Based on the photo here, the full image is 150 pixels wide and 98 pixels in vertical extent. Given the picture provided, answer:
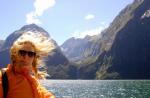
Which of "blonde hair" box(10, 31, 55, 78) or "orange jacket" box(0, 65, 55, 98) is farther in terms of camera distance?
"blonde hair" box(10, 31, 55, 78)

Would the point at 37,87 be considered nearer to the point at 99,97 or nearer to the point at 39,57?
the point at 39,57

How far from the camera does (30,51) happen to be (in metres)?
4.44

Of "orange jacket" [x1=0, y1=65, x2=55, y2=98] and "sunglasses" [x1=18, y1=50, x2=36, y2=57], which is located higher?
"sunglasses" [x1=18, y1=50, x2=36, y2=57]

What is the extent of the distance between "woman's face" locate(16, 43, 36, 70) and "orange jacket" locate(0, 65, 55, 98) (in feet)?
0.40

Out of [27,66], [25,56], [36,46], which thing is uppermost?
[36,46]

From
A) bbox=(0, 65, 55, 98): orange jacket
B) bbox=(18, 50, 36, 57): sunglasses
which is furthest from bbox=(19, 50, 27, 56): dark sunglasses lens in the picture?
bbox=(0, 65, 55, 98): orange jacket

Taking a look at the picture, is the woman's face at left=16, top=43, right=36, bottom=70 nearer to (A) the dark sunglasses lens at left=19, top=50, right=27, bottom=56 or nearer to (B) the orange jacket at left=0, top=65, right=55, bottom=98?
(A) the dark sunglasses lens at left=19, top=50, right=27, bottom=56

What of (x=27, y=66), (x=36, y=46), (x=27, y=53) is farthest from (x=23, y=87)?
(x=36, y=46)

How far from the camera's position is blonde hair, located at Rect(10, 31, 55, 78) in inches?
170

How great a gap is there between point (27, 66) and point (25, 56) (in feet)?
0.49

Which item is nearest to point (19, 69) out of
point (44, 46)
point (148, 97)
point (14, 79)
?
point (14, 79)

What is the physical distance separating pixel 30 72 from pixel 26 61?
0.26 meters

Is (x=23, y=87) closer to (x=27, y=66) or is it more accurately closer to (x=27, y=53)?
(x=27, y=66)

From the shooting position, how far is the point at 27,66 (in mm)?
4430
